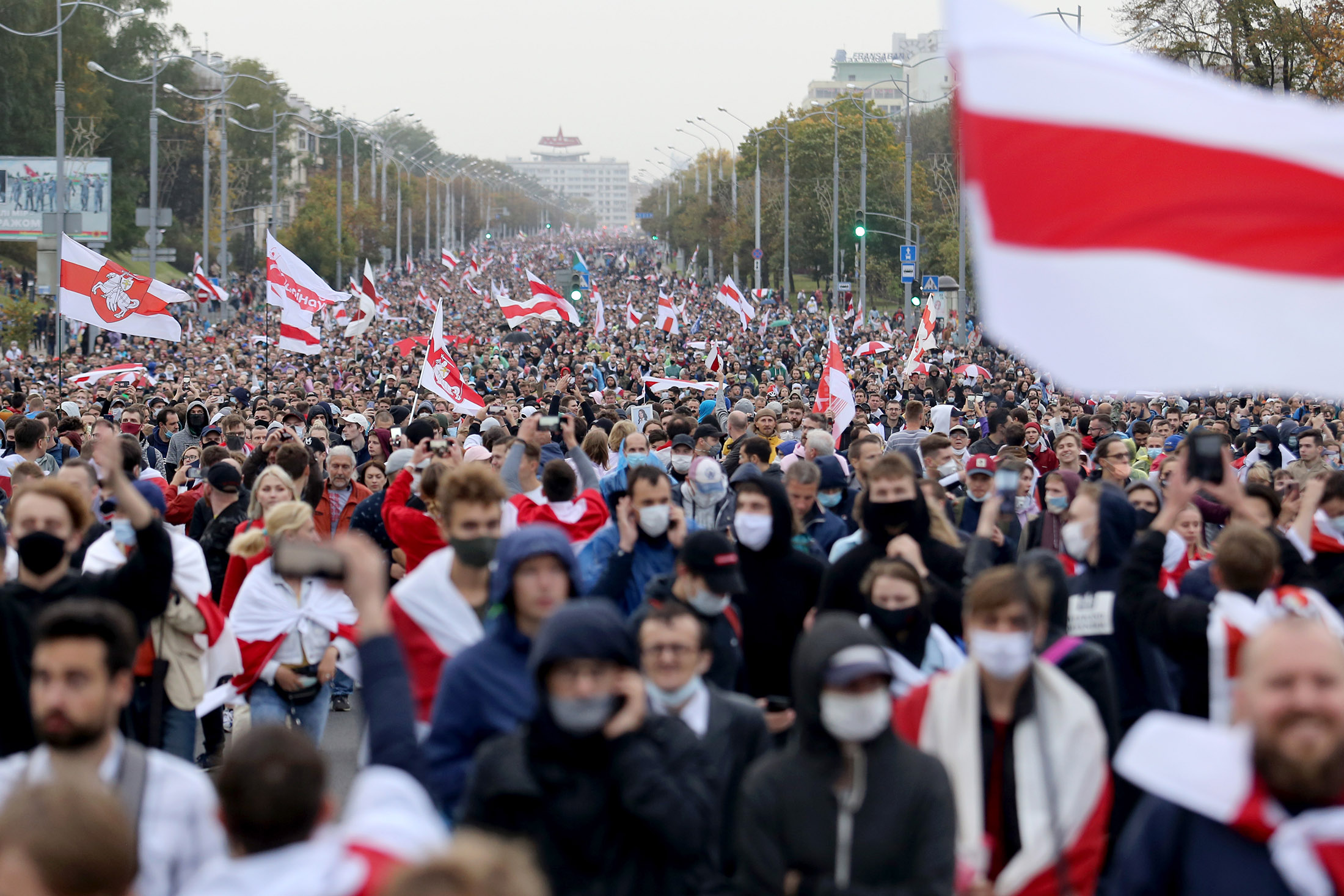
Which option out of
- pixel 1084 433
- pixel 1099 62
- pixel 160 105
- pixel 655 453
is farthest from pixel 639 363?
pixel 160 105

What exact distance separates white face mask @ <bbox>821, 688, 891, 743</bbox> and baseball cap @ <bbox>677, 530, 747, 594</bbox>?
1776mm

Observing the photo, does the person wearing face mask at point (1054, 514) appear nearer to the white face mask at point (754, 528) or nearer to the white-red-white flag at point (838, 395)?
the white face mask at point (754, 528)

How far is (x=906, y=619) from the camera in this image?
18.1 ft

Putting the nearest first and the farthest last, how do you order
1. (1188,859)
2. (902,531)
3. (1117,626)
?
(1188,859), (1117,626), (902,531)

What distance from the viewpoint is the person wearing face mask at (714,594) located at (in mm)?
5703

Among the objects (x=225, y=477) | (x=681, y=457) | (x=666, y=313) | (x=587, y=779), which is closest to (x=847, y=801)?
(x=587, y=779)

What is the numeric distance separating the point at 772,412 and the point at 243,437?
431 centimetres

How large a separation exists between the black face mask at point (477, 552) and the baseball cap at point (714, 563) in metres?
0.70

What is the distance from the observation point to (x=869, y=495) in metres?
6.60

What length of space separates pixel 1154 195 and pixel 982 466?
16.1ft

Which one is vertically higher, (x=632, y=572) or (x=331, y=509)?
(x=331, y=509)

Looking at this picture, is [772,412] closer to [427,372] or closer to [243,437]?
[243,437]

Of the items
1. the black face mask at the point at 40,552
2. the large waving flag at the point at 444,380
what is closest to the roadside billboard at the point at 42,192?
the large waving flag at the point at 444,380

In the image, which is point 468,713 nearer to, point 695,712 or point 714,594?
point 695,712
